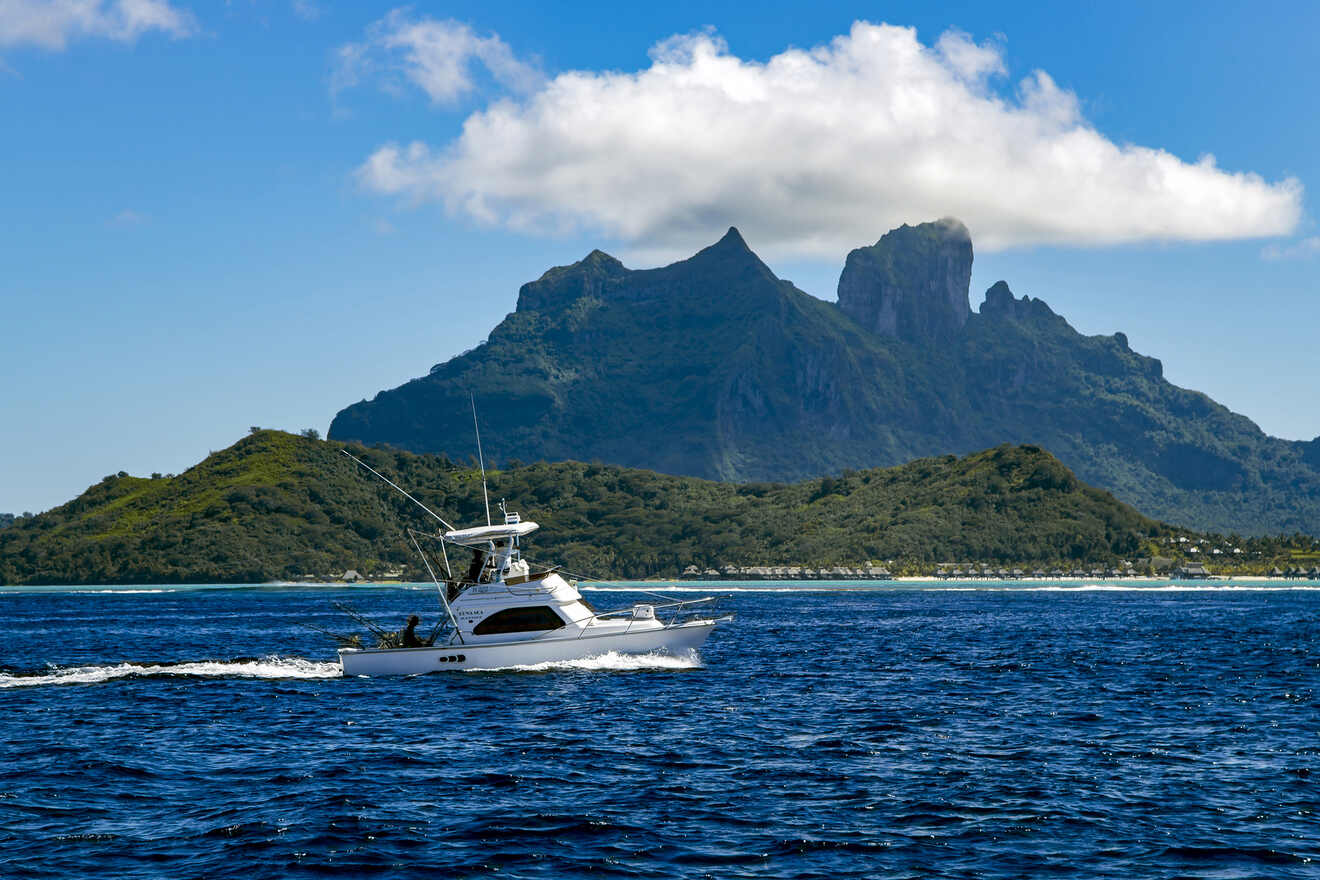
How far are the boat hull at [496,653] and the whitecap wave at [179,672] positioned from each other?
3.12 metres

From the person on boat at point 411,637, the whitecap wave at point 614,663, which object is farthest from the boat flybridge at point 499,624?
the person on boat at point 411,637

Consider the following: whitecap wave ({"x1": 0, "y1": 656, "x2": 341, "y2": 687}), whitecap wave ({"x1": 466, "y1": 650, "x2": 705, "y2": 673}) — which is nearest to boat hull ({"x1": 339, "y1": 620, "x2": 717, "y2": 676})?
whitecap wave ({"x1": 466, "y1": 650, "x2": 705, "y2": 673})

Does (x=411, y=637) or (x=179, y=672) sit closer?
(x=411, y=637)

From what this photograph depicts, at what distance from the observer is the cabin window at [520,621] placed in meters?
53.1

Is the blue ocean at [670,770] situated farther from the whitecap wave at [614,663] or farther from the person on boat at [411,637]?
the person on boat at [411,637]

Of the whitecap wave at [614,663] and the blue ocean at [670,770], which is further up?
the whitecap wave at [614,663]

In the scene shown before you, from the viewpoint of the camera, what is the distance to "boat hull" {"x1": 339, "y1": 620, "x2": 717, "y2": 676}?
174 feet

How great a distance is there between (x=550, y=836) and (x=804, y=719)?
18213 millimetres

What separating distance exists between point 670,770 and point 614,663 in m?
21.9

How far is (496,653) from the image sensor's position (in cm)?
5316

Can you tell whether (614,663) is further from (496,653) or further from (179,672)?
(179,672)

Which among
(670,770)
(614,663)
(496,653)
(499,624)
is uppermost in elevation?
(499,624)

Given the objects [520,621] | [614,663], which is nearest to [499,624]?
[520,621]

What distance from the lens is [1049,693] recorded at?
2020 inches
